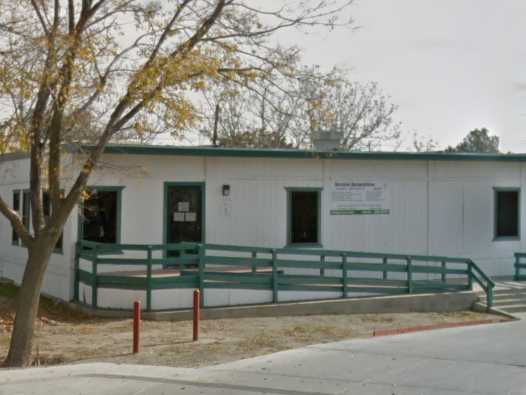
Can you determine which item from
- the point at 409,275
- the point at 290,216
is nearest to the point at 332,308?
the point at 409,275

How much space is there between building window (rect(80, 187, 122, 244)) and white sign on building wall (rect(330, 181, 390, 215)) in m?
5.80

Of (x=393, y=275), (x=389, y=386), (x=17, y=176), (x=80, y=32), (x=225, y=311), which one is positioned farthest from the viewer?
(x=17, y=176)

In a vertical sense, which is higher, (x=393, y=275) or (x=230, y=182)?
(x=230, y=182)

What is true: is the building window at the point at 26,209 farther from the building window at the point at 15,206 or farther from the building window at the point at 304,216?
the building window at the point at 304,216

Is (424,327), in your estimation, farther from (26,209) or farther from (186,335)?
(26,209)

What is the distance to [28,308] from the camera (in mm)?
11961

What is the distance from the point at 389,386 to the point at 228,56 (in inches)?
241

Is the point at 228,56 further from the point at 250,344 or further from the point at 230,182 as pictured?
the point at 230,182

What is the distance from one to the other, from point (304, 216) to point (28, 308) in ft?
29.6

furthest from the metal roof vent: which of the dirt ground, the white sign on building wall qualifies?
the dirt ground

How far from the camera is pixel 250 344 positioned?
1293 centimetres

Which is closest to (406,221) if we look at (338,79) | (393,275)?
(393,275)

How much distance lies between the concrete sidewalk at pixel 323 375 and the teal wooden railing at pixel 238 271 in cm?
433

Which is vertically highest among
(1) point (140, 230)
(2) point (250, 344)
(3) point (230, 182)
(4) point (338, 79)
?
(4) point (338, 79)
